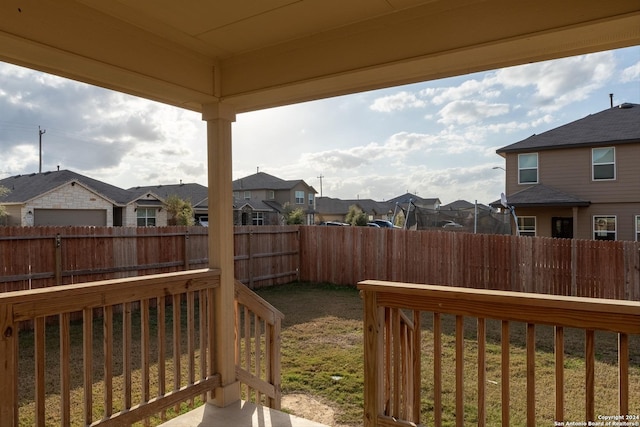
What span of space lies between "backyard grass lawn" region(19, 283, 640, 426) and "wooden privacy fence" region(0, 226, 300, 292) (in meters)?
0.74

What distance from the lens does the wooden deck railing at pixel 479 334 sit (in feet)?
4.66

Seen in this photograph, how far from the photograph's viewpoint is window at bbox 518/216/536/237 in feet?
35.5

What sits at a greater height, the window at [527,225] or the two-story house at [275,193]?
the two-story house at [275,193]

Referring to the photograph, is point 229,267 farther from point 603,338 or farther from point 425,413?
point 603,338

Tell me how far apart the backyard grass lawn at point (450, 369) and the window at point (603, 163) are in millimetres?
6084

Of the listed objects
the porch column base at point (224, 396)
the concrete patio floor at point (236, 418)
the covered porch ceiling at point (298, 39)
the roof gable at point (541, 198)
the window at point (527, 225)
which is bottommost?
the concrete patio floor at point (236, 418)

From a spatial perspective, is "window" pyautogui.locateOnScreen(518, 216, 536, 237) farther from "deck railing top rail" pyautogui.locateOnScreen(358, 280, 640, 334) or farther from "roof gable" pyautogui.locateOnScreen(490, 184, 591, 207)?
"deck railing top rail" pyautogui.locateOnScreen(358, 280, 640, 334)

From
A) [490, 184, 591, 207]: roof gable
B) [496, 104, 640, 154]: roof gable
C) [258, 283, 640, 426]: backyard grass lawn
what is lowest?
[258, 283, 640, 426]: backyard grass lawn

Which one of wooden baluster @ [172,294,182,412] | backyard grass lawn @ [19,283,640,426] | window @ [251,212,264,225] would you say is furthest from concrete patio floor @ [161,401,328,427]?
window @ [251,212,264,225]

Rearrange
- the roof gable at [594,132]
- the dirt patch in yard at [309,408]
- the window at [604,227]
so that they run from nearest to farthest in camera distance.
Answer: the dirt patch in yard at [309,408], the roof gable at [594,132], the window at [604,227]

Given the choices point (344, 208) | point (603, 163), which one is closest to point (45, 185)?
point (603, 163)

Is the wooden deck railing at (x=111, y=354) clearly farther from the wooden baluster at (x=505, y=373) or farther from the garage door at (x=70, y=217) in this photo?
the garage door at (x=70, y=217)

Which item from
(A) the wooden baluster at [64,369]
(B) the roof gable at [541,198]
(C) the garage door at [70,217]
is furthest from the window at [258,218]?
(A) the wooden baluster at [64,369]

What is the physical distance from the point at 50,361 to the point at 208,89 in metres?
3.63
